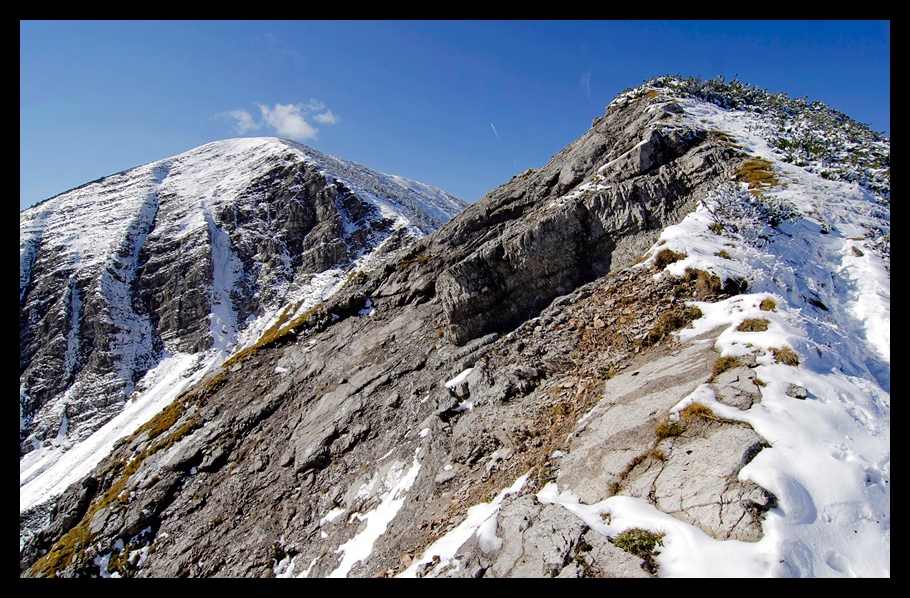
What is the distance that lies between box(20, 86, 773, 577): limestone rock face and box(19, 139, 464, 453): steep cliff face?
181 ft

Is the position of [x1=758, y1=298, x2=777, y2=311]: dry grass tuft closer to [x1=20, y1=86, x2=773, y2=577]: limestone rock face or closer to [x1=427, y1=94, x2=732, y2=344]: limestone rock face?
[x1=20, y1=86, x2=773, y2=577]: limestone rock face

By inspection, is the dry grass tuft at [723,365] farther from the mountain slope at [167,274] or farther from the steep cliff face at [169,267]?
the steep cliff face at [169,267]

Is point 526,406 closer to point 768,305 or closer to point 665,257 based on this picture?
point 768,305

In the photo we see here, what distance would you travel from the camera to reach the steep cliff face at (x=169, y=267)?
7450cm

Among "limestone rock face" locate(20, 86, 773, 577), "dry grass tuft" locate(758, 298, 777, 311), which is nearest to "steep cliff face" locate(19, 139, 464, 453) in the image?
"limestone rock face" locate(20, 86, 773, 577)

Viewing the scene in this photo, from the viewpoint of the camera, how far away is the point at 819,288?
12594 mm

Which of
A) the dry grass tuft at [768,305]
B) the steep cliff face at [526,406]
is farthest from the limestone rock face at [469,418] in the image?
the dry grass tuft at [768,305]

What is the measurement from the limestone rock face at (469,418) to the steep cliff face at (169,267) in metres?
55.2

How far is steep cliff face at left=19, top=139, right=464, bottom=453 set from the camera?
74.5m

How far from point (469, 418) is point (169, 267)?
103 m

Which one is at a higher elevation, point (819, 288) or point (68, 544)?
point (819, 288)
